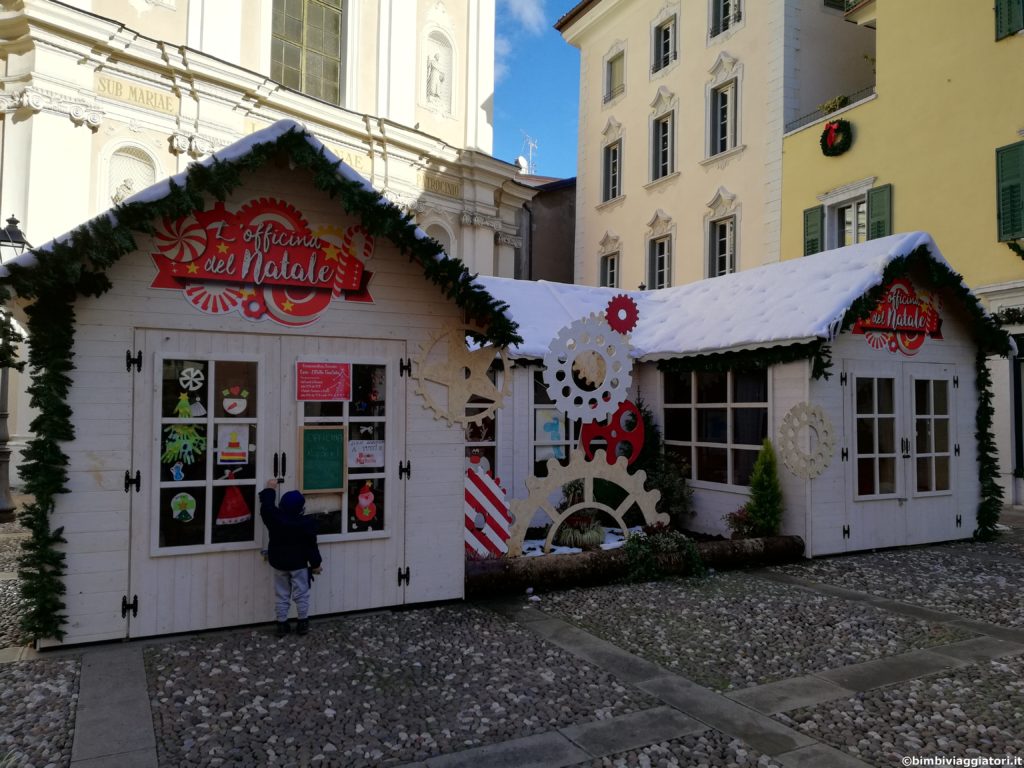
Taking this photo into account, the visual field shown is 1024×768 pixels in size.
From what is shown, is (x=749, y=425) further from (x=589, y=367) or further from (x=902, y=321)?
(x=589, y=367)

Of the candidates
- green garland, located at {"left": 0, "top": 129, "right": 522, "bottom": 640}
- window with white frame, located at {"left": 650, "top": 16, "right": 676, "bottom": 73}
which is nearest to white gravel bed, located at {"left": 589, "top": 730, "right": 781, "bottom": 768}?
green garland, located at {"left": 0, "top": 129, "right": 522, "bottom": 640}

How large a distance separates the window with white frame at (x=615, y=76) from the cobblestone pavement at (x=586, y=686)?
2107 cm

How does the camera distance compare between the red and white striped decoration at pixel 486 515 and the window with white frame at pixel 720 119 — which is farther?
the window with white frame at pixel 720 119

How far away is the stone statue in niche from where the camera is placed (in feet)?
68.5

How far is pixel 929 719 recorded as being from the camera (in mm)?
4414

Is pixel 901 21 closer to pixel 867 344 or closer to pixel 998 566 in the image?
pixel 867 344

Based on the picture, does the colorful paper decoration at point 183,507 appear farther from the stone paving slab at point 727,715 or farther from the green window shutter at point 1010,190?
the green window shutter at point 1010,190

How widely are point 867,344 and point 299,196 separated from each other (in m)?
7.25

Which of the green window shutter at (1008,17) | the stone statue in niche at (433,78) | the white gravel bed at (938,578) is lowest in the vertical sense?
the white gravel bed at (938,578)

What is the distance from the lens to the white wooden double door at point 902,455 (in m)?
9.23

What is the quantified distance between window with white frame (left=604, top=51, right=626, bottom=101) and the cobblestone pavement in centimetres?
2107

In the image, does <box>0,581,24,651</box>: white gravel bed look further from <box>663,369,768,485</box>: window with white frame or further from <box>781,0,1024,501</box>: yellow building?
<box>781,0,1024,501</box>: yellow building

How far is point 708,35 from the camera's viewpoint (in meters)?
20.6

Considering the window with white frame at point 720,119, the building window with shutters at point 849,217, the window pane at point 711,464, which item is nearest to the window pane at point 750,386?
the window pane at point 711,464
